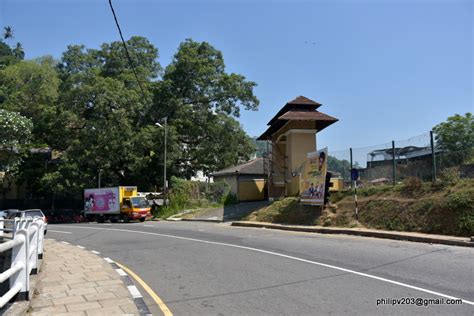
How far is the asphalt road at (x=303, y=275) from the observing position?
6680 mm

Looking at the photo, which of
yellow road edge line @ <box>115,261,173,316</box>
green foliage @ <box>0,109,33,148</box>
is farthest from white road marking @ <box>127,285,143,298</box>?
green foliage @ <box>0,109,33,148</box>

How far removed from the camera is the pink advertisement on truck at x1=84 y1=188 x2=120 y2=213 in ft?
119

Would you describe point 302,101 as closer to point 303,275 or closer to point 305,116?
point 305,116

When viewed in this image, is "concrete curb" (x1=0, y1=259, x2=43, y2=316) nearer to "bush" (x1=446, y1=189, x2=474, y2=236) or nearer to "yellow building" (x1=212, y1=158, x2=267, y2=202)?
"bush" (x1=446, y1=189, x2=474, y2=236)

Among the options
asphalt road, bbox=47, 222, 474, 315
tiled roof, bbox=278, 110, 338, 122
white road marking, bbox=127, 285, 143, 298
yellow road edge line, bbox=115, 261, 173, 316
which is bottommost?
yellow road edge line, bbox=115, 261, 173, 316

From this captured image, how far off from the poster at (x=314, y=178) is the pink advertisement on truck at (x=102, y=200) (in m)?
18.5

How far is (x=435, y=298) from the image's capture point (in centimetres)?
685

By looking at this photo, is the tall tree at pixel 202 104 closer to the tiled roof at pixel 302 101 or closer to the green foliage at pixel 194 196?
the green foliage at pixel 194 196

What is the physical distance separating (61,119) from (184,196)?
15984 millimetres

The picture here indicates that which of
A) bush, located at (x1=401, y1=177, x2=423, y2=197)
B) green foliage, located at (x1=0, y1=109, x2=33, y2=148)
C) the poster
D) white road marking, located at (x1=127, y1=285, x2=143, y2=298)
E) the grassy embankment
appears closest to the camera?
white road marking, located at (x1=127, y1=285, x2=143, y2=298)

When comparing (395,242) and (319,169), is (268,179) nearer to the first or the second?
(319,169)

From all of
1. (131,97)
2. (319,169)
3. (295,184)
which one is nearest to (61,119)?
(131,97)

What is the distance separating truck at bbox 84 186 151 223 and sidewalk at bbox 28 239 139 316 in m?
23.1

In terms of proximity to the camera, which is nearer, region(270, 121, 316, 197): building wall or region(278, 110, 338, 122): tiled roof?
region(278, 110, 338, 122): tiled roof
